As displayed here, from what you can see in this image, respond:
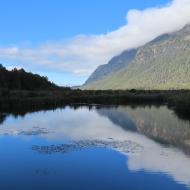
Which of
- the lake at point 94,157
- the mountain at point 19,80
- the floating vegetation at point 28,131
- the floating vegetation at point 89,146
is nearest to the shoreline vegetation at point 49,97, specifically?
the mountain at point 19,80

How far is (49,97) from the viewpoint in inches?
4520

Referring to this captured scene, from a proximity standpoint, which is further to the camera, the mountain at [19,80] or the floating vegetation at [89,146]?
the mountain at [19,80]

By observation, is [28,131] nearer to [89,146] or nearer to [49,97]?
[89,146]

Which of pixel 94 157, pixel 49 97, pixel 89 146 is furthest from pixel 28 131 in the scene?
pixel 49 97

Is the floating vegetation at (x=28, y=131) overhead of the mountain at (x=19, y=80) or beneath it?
beneath

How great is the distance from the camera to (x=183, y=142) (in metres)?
38.4

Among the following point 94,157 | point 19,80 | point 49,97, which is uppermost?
point 19,80

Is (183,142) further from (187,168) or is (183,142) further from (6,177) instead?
(6,177)

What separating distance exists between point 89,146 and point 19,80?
125m

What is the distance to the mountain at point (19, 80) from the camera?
153125 millimetres

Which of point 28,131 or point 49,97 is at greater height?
point 49,97

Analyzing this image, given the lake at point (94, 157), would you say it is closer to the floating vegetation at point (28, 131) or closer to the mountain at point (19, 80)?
the floating vegetation at point (28, 131)

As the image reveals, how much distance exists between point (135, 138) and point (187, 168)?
14.6 metres

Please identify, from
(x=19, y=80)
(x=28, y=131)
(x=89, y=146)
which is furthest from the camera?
(x=19, y=80)
